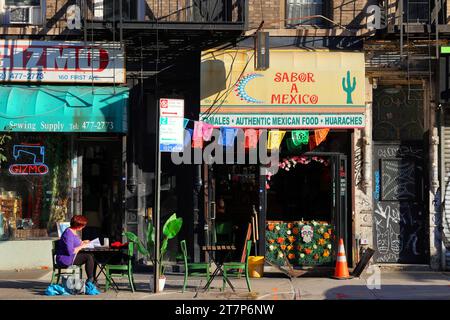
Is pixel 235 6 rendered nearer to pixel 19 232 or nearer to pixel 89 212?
pixel 89 212

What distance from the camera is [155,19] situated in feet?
43.0

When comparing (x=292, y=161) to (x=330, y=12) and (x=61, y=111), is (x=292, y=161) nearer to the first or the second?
(x=330, y=12)

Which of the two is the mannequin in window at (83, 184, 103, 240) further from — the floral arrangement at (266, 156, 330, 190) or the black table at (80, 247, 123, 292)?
the floral arrangement at (266, 156, 330, 190)

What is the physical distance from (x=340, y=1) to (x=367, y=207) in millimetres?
4118

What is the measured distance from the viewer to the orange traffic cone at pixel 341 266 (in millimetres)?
12258

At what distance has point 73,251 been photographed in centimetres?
1041

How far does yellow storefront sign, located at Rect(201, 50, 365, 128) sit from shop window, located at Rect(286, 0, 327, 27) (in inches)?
42.6

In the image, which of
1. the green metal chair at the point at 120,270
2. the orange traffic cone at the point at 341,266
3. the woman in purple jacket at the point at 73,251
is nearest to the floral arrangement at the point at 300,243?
the orange traffic cone at the point at 341,266

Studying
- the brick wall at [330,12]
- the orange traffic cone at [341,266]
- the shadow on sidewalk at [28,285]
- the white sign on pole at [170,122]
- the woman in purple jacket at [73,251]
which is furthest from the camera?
the brick wall at [330,12]

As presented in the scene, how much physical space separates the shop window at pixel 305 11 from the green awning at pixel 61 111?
3719 mm

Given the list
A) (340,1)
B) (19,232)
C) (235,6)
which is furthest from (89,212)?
(340,1)

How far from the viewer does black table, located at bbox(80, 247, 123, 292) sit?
10867 millimetres

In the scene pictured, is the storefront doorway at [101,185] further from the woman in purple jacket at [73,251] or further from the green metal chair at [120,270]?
the woman in purple jacket at [73,251]
